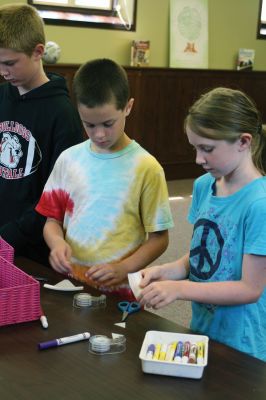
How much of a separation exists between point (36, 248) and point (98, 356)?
0.83 meters

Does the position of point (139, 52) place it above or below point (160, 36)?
below

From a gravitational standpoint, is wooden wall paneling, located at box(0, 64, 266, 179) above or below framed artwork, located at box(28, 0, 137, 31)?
below

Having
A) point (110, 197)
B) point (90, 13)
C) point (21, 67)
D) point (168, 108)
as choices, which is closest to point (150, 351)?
point (110, 197)

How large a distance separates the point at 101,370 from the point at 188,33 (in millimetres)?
5665

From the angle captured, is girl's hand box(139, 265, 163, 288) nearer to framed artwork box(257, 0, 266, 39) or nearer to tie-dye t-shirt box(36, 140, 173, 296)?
tie-dye t-shirt box(36, 140, 173, 296)

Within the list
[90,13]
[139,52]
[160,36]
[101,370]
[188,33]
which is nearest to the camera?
[101,370]

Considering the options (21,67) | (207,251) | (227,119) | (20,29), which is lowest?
(207,251)

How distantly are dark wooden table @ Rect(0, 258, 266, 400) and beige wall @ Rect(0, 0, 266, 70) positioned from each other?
4.39 m

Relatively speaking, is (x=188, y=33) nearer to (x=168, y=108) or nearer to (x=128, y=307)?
(x=168, y=108)

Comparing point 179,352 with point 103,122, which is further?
point 103,122

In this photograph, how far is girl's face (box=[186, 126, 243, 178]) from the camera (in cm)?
140

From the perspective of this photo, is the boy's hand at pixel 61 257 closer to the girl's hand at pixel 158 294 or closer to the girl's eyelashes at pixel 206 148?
the girl's hand at pixel 158 294

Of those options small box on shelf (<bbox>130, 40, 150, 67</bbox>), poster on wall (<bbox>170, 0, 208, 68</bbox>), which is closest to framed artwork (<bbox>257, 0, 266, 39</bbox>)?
poster on wall (<bbox>170, 0, 208, 68</bbox>)

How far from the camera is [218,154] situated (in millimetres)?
1396
